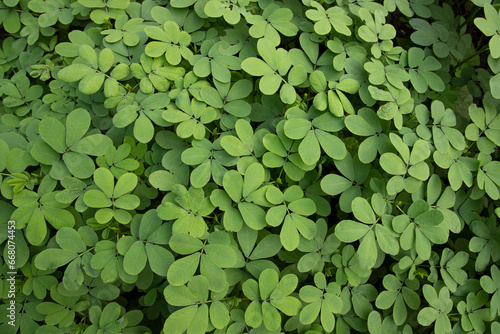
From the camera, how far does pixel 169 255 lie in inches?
60.3

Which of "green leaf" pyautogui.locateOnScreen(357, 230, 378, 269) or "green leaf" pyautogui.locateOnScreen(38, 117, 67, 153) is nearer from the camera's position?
"green leaf" pyautogui.locateOnScreen(357, 230, 378, 269)

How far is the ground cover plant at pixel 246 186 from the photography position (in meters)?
1.55

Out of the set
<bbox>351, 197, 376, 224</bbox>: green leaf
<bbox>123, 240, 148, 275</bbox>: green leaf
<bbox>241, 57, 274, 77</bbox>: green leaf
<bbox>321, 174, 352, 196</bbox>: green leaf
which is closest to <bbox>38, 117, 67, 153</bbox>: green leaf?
<bbox>123, 240, 148, 275</bbox>: green leaf

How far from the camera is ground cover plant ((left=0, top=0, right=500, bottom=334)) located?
5.09ft

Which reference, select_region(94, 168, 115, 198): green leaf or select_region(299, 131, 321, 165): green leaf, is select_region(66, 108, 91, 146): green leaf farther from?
select_region(299, 131, 321, 165): green leaf

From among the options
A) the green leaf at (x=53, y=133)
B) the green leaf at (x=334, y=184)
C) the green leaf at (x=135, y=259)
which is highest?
the green leaf at (x=334, y=184)

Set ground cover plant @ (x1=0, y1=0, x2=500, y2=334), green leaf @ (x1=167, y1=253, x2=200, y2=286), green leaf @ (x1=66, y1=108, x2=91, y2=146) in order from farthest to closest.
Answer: green leaf @ (x1=66, y1=108, x2=91, y2=146) < ground cover plant @ (x1=0, y1=0, x2=500, y2=334) < green leaf @ (x1=167, y1=253, x2=200, y2=286)

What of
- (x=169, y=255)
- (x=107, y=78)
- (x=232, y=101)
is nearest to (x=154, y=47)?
(x=107, y=78)

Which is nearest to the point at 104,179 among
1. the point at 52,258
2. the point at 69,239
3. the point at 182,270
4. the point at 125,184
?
the point at 125,184

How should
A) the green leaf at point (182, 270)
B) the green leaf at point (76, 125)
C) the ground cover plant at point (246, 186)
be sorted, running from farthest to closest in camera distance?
the green leaf at point (76, 125) → the ground cover plant at point (246, 186) → the green leaf at point (182, 270)

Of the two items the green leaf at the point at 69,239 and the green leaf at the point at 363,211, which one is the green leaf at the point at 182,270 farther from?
the green leaf at the point at 363,211

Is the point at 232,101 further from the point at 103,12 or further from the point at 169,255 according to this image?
the point at 103,12

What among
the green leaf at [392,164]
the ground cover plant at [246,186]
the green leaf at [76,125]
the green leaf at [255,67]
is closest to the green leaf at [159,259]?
the ground cover plant at [246,186]

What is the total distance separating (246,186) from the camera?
5.08ft
